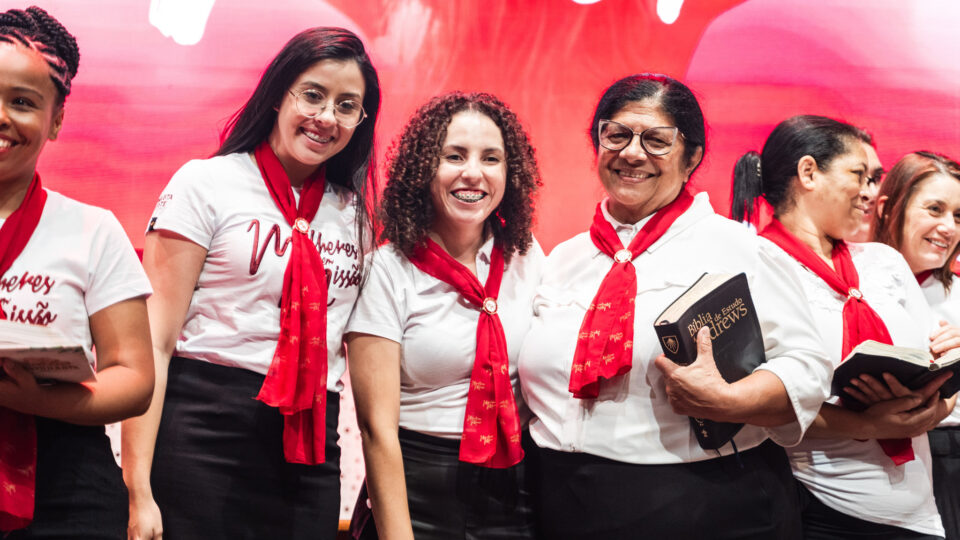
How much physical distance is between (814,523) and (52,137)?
235 cm

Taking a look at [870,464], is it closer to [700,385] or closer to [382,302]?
[700,385]

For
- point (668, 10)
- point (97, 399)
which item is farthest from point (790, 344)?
point (668, 10)

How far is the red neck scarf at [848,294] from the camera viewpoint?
7.48ft

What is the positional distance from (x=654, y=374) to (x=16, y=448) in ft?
4.76

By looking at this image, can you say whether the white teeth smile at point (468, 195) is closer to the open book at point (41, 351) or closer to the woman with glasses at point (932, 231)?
the open book at point (41, 351)

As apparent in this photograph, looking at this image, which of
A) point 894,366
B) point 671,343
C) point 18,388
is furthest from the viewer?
point 894,366

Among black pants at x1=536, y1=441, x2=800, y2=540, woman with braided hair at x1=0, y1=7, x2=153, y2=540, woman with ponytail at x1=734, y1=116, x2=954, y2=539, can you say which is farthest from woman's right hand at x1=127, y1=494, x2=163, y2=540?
woman with ponytail at x1=734, y1=116, x2=954, y2=539

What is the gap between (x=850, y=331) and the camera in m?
2.30

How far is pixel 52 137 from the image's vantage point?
1673mm

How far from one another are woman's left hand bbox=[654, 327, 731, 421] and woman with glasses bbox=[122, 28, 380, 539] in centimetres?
98

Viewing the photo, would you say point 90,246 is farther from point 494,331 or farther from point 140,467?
point 494,331

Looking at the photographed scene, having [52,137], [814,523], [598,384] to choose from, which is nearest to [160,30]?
[52,137]

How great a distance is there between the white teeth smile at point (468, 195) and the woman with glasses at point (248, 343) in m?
0.37

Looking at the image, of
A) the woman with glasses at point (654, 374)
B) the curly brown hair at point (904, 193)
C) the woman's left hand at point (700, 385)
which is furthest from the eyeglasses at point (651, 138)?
the curly brown hair at point (904, 193)
